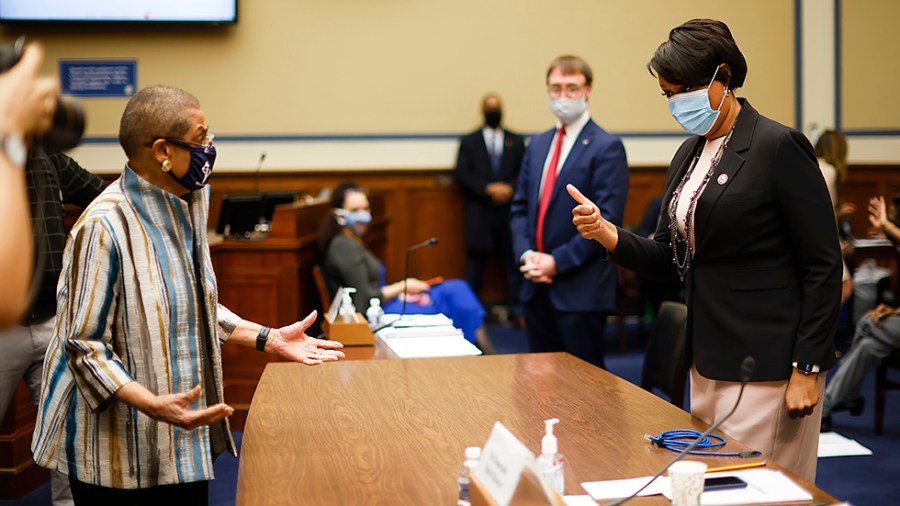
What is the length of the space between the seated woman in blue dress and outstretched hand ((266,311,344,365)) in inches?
91.8

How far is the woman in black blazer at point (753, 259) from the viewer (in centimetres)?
226

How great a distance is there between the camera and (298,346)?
2457 millimetres

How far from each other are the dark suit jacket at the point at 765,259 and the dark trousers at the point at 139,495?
125 cm

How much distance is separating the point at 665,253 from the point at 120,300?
1.41 m

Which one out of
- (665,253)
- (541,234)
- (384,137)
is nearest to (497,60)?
(384,137)

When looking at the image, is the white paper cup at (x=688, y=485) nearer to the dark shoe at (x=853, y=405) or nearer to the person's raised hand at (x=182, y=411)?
the person's raised hand at (x=182, y=411)

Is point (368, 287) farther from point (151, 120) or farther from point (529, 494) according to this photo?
point (529, 494)

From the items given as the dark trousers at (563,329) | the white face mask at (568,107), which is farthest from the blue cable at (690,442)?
the white face mask at (568,107)

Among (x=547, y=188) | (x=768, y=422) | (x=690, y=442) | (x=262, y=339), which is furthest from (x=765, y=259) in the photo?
(x=547, y=188)

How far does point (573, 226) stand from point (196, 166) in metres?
2.20

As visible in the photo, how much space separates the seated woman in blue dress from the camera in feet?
16.5

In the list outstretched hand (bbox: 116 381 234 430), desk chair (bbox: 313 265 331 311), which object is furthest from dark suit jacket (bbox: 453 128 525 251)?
outstretched hand (bbox: 116 381 234 430)

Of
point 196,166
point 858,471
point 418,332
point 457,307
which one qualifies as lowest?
point 858,471

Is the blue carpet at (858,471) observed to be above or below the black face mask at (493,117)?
below
